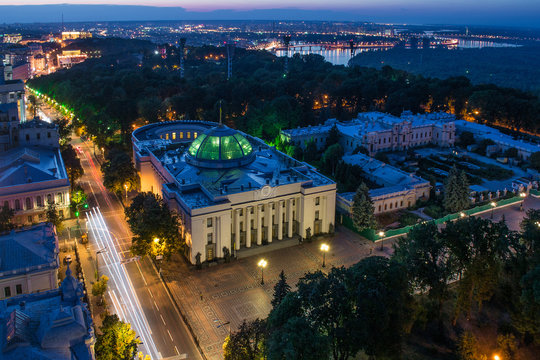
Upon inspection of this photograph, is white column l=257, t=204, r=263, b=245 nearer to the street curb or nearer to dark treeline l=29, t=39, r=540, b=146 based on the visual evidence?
the street curb

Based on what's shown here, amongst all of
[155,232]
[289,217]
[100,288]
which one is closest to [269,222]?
[289,217]

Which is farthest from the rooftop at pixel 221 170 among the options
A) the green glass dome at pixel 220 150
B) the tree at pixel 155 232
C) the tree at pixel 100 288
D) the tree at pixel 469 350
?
the tree at pixel 469 350

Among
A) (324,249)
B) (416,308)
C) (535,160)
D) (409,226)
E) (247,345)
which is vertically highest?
(535,160)

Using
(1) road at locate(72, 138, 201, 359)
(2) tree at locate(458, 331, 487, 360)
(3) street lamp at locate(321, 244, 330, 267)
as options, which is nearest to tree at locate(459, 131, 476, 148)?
(3) street lamp at locate(321, 244, 330, 267)

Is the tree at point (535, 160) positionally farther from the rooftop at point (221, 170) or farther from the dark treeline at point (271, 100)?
the rooftop at point (221, 170)

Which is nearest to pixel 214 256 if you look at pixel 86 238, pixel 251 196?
pixel 251 196

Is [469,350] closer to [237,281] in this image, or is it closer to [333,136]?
[237,281]

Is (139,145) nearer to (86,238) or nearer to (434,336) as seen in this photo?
(86,238)
